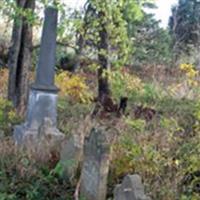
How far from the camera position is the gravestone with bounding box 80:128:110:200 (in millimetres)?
4160

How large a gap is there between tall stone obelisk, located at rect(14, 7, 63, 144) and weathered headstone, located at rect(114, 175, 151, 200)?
2732mm

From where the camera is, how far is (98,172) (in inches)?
164

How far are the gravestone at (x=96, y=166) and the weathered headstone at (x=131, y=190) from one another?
43cm

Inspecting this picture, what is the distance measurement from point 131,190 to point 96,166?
26.3 inches

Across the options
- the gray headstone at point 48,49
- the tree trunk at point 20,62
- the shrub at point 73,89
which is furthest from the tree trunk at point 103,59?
the gray headstone at point 48,49

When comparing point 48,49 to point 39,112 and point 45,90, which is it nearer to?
point 45,90

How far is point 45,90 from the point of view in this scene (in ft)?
21.7

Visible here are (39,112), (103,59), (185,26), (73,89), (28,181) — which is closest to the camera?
(28,181)

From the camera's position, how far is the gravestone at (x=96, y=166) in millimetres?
4160

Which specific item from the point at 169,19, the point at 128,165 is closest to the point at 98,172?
the point at 128,165

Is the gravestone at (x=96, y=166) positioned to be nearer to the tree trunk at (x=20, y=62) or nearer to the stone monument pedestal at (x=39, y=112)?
the stone monument pedestal at (x=39, y=112)

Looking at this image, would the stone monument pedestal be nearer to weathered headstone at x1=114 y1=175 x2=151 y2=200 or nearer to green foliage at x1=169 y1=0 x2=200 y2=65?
weathered headstone at x1=114 y1=175 x2=151 y2=200

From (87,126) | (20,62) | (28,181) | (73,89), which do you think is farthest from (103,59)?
(28,181)

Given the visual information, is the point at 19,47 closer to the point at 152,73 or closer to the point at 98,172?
the point at 98,172
